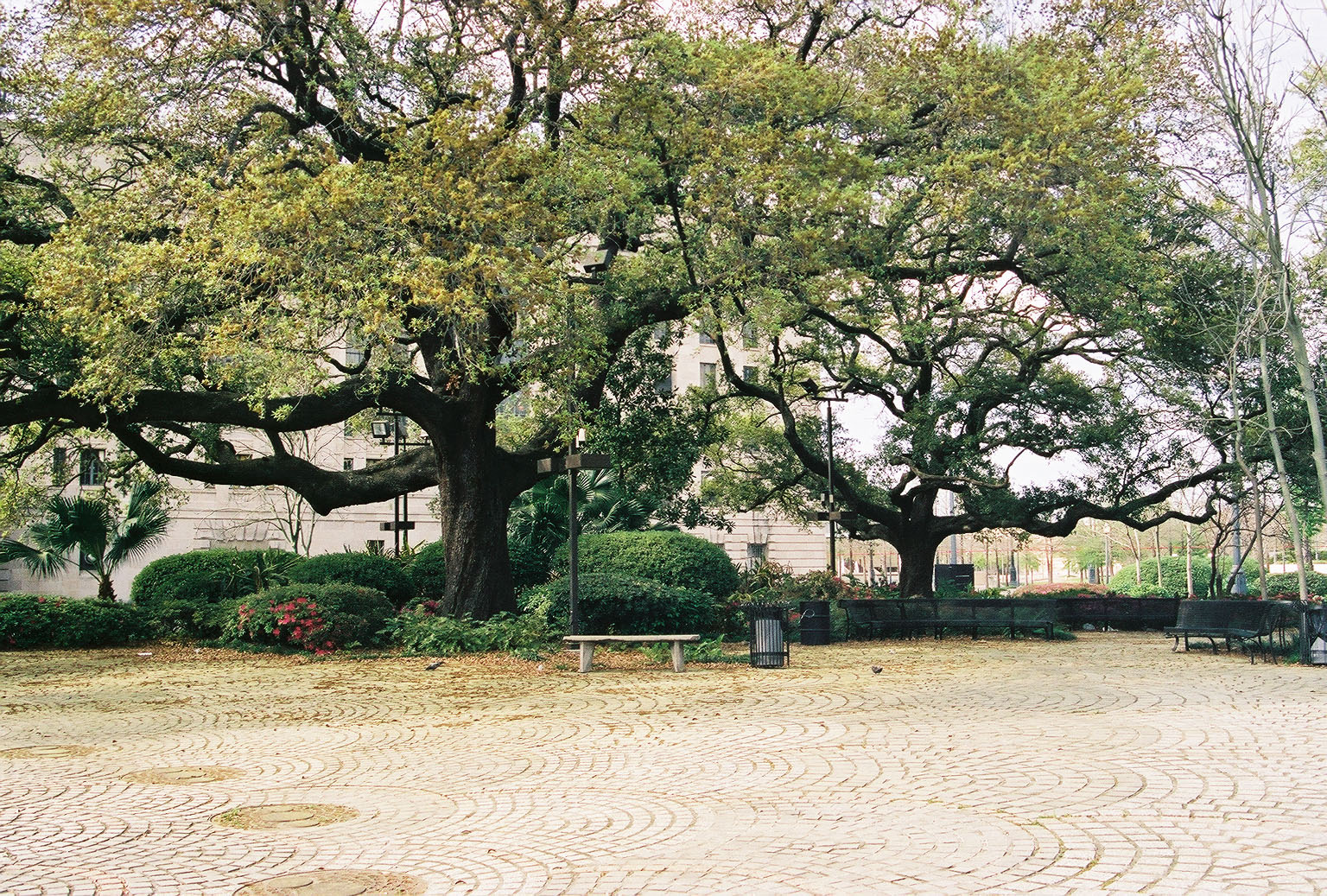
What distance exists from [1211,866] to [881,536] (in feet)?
76.9

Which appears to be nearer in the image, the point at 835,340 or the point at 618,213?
the point at 618,213

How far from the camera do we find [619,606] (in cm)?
1914

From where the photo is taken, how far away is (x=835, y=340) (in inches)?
946

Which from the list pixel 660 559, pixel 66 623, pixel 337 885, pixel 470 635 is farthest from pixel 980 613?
pixel 337 885

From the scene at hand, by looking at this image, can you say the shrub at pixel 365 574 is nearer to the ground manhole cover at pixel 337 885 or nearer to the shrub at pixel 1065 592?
the shrub at pixel 1065 592

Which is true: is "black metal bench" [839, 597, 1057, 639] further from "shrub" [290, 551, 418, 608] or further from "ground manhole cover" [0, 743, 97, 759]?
"ground manhole cover" [0, 743, 97, 759]

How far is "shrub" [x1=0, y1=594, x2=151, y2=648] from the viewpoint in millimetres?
20250

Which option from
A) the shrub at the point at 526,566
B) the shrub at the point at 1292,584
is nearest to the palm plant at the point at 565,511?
the shrub at the point at 526,566

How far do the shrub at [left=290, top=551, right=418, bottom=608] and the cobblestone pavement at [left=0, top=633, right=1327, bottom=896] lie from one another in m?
9.18

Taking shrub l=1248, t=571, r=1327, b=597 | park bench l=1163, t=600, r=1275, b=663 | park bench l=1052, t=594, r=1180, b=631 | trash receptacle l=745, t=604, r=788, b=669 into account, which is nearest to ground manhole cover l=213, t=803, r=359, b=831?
trash receptacle l=745, t=604, r=788, b=669

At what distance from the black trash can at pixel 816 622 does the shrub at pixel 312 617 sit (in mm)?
7450

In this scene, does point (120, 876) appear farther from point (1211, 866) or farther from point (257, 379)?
point (257, 379)

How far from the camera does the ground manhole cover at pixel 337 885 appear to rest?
5125 millimetres

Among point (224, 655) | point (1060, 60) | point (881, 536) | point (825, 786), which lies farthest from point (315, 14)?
point (881, 536)
